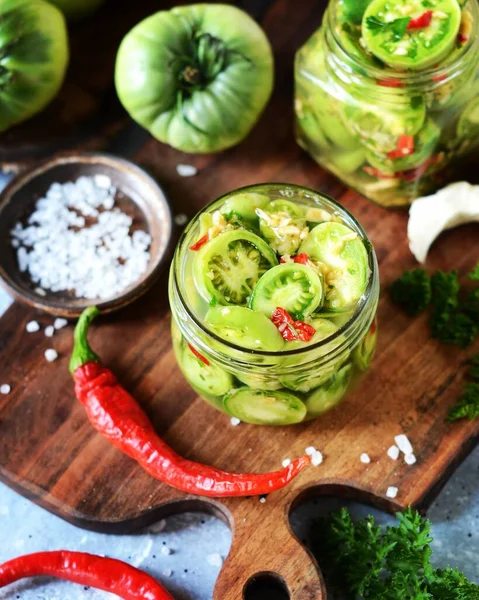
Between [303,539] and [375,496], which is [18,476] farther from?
[375,496]

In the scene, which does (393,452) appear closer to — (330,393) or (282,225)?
(330,393)

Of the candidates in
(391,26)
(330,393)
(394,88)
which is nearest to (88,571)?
(330,393)

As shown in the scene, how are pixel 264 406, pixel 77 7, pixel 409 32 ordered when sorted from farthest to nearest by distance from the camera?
1. pixel 77 7
2. pixel 409 32
3. pixel 264 406

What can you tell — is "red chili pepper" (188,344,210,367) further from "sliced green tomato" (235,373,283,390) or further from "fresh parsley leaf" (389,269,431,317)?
"fresh parsley leaf" (389,269,431,317)

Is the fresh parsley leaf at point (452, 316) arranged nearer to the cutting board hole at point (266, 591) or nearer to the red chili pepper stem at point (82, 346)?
the cutting board hole at point (266, 591)

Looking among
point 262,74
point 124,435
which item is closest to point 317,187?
point 262,74

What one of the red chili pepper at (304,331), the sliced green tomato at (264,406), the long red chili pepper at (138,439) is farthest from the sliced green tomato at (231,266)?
the long red chili pepper at (138,439)

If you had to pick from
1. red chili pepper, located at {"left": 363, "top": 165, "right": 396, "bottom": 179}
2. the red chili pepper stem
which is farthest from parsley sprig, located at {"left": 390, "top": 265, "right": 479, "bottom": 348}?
the red chili pepper stem
